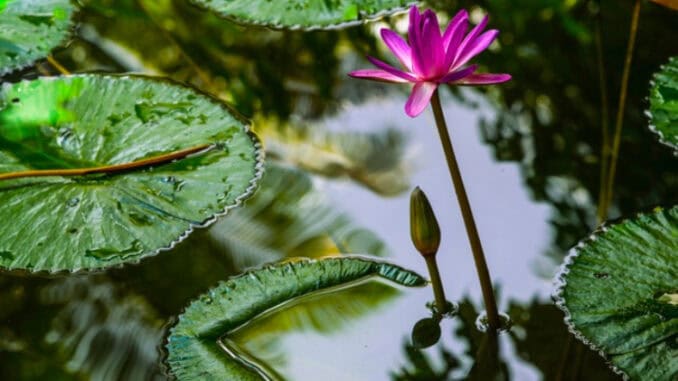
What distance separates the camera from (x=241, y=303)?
132 centimetres

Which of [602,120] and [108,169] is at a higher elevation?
[602,120]

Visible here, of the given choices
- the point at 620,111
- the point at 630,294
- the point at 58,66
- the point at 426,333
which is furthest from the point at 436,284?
the point at 58,66

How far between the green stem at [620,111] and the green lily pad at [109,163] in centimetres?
71

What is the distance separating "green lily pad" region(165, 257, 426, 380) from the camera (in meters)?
1.23

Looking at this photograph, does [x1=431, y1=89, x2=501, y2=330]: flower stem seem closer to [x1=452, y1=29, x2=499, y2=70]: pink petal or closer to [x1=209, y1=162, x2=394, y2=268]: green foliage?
[x1=452, y1=29, x2=499, y2=70]: pink petal

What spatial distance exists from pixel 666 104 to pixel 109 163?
1.16m

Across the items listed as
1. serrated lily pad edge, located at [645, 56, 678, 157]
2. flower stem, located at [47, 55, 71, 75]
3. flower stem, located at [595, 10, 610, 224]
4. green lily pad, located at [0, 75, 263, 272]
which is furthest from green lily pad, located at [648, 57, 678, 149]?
flower stem, located at [47, 55, 71, 75]

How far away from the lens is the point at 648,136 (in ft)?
5.72

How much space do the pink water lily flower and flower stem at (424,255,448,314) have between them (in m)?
0.26

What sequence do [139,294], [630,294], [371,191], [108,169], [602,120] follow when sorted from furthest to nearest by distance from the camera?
[602,120]
[371,191]
[108,169]
[139,294]
[630,294]

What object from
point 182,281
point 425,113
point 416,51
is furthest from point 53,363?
point 425,113

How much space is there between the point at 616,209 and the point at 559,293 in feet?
0.96

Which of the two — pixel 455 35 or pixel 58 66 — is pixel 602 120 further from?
pixel 58 66

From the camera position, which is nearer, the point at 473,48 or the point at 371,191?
the point at 473,48
